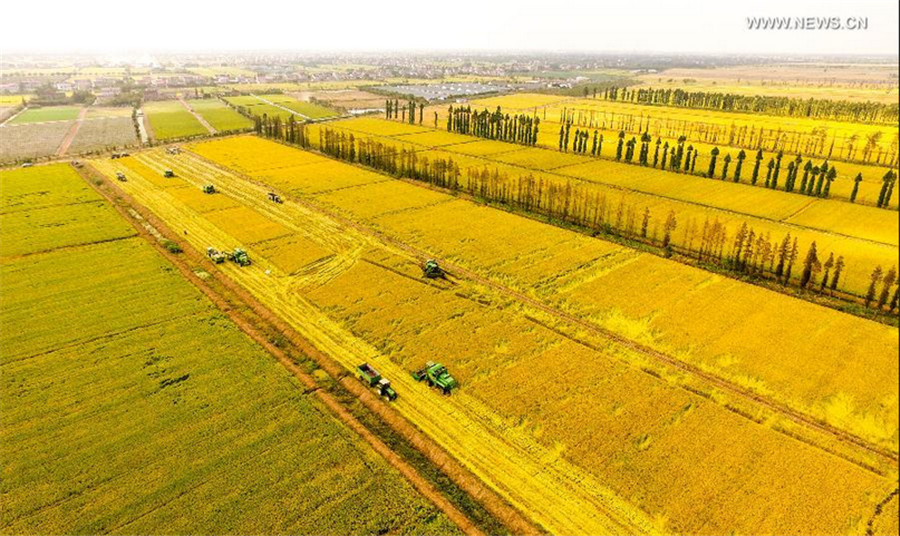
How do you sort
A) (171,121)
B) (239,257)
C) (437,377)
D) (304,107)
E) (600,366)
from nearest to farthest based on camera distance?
1. (437,377)
2. (600,366)
3. (239,257)
4. (171,121)
5. (304,107)

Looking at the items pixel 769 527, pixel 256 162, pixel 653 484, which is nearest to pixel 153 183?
pixel 256 162

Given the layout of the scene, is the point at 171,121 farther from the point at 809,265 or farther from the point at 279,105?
the point at 809,265

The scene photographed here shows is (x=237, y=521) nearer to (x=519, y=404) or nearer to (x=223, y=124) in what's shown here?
(x=519, y=404)

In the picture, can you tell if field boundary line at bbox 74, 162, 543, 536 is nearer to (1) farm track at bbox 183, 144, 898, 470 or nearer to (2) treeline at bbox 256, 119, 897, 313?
(1) farm track at bbox 183, 144, 898, 470

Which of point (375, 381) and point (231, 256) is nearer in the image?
point (375, 381)

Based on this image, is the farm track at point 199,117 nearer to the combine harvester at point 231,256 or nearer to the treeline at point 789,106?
the combine harvester at point 231,256

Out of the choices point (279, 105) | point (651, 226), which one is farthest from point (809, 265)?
point (279, 105)
